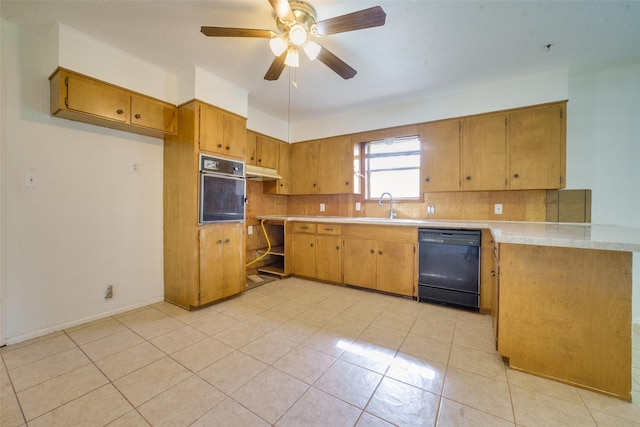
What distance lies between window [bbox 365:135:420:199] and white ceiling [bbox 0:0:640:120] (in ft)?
2.74

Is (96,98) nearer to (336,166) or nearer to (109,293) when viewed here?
(109,293)

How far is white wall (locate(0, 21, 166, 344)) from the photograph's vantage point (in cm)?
196

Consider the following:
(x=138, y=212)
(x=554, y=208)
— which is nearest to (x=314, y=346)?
(x=138, y=212)

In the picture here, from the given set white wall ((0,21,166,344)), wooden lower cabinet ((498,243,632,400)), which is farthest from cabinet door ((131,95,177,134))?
wooden lower cabinet ((498,243,632,400))

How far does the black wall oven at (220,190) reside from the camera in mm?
2586

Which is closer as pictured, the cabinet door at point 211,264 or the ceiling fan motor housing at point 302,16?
the ceiling fan motor housing at point 302,16

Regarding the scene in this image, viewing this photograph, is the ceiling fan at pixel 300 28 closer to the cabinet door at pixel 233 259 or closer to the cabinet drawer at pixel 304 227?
the cabinet door at pixel 233 259

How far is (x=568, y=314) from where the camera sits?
1.49m

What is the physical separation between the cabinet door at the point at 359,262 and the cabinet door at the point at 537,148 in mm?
1769

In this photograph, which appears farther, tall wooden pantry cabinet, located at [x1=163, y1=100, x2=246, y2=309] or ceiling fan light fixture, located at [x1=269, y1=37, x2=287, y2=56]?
tall wooden pantry cabinet, located at [x1=163, y1=100, x2=246, y2=309]

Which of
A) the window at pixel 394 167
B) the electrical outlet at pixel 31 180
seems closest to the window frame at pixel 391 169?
the window at pixel 394 167

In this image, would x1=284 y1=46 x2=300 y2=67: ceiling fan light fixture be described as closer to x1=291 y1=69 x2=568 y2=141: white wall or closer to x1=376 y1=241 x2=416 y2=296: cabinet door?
x1=291 y1=69 x2=568 y2=141: white wall

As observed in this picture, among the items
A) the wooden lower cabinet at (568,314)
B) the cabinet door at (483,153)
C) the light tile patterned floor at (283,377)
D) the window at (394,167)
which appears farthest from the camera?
the window at (394,167)

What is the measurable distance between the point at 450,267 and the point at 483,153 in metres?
1.42
